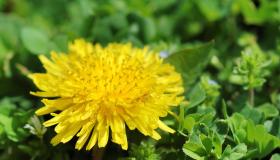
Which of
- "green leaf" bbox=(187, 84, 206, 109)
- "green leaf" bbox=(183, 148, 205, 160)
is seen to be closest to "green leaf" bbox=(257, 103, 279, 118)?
"green leaf" bbox=(187, 84, 206, 109)

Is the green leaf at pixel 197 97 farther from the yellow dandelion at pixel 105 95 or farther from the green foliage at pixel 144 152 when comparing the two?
the green foliage at pixel 144 152

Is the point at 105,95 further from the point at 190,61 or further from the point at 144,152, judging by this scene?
the point at 190,61

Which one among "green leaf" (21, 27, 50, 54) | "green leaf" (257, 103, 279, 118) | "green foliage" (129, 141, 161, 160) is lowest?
"green leaf" (257, 103, 279, 118)

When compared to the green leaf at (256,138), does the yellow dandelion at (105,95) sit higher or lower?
higher

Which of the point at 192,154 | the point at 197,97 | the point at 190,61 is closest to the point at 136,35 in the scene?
the point at 190,61

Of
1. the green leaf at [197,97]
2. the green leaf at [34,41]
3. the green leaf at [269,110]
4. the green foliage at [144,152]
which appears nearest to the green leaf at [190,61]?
the green leaf at [197,97]

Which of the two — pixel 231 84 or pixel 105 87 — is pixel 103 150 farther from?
pixel 231 84

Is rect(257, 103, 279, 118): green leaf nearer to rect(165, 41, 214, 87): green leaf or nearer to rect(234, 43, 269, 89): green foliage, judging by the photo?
rect(234, 43, 269, 89): green foliage
